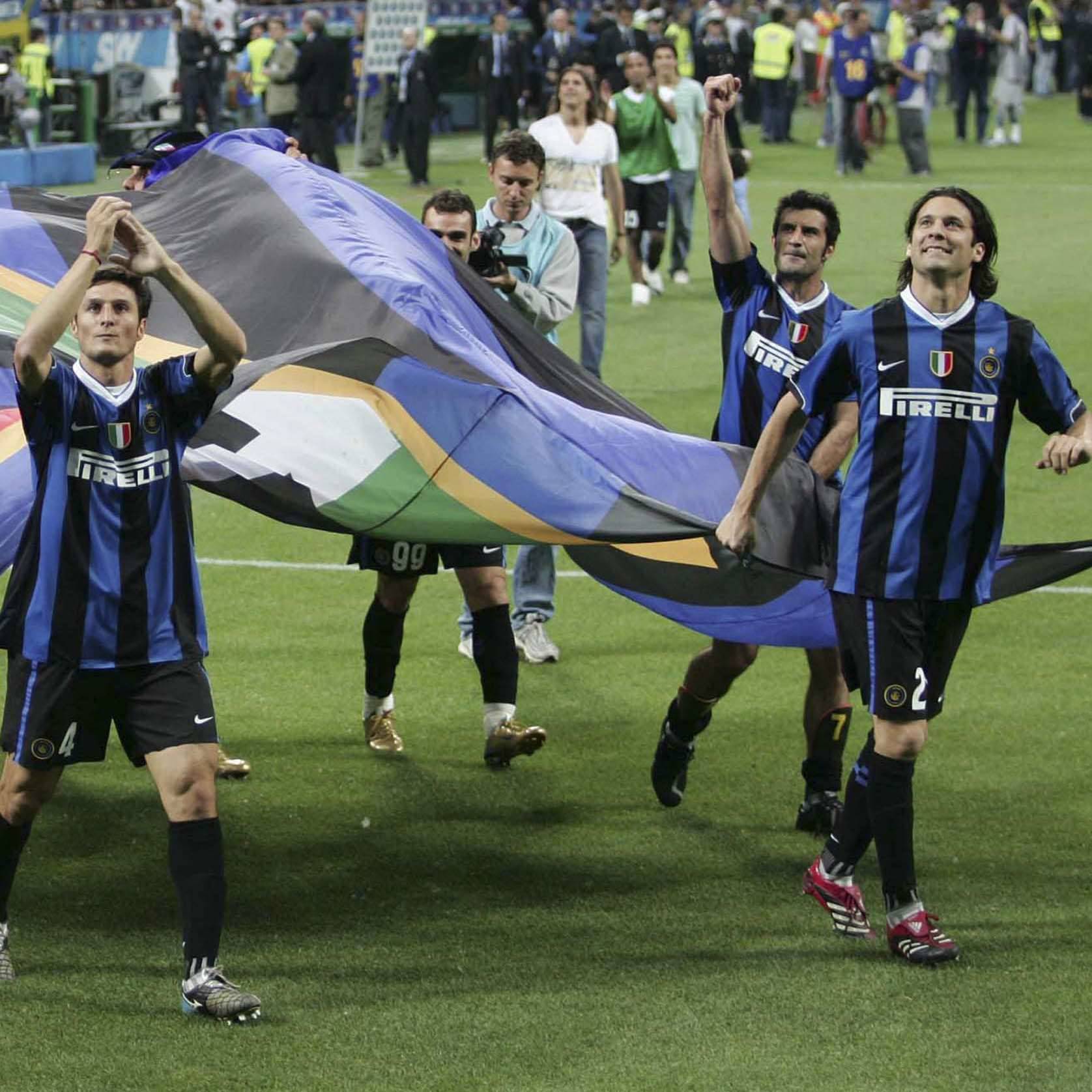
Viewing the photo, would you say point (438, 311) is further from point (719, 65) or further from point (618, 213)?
point (719, 65)

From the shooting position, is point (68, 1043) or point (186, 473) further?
point (186, 473)

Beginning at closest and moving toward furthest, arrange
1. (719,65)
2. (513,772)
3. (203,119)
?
(513,772)
(719,65)
(203,119)

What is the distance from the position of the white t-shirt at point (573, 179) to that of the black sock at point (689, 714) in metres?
5.99

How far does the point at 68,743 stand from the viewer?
15.9ft

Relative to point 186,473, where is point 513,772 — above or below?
below

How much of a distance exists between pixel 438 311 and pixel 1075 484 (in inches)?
245

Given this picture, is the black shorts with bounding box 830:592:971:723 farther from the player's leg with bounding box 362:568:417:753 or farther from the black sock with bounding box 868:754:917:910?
the player's leg with bounding box 362:568:417:753

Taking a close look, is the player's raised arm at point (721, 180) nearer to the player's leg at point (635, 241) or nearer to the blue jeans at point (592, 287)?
the blue jeans at point (592, 287)

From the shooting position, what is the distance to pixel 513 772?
6.97 m

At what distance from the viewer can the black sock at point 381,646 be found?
6980mm

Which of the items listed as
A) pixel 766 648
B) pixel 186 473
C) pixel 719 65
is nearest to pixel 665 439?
pixel 186 473

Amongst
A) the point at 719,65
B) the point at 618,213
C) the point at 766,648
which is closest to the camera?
the point at 766,648

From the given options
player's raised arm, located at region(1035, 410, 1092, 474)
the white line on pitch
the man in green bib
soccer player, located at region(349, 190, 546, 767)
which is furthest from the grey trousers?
player's raised arm, located at region(1035, 410, 1092, 474)

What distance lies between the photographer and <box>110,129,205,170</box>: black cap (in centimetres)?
663
